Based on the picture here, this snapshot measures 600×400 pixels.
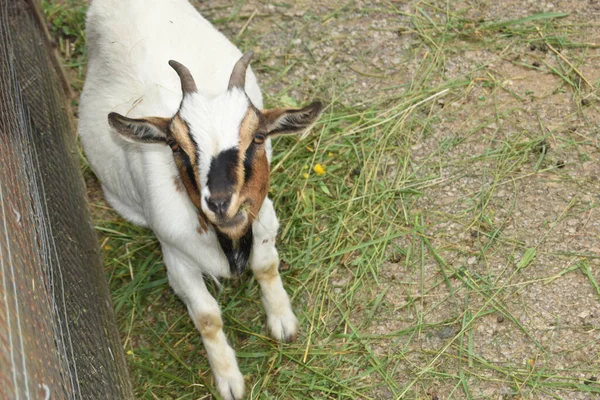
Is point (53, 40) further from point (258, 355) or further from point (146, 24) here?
point (258, 355)

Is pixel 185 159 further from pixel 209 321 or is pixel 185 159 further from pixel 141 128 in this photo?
pixel 209 321

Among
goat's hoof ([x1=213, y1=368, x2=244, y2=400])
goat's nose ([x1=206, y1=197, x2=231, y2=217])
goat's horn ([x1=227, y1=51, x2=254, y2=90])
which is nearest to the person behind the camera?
goat's nose ([x1=206, y1=197, x2=231, y2=217])

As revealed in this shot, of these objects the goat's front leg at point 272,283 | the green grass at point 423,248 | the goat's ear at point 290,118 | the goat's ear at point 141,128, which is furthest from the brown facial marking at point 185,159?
the green grass at point 423,248

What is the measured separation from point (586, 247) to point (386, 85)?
189 cm

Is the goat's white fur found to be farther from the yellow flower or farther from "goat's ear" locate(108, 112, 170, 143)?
the yellow flower

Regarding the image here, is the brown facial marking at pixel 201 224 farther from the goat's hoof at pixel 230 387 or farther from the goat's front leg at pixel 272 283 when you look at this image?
the goat's hoof at pixel 230 387

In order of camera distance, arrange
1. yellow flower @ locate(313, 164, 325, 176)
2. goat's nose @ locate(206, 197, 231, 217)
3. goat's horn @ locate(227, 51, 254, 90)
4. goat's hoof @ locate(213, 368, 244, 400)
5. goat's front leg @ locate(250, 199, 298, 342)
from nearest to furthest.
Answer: goat's nose @ locate(206, 197, 231, 217) < goat's horn @ locate(227, 51, 254, 90) < goat's front leg @ locate(250, 199, 298, 342) < goat's hoof @ locate(213, 368, 244, 400) < yellow flower @ locate(313, 164, 325, 176)

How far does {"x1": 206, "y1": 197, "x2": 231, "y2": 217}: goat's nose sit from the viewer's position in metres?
3.22

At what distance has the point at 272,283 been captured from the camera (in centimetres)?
445

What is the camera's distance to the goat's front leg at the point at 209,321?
4191 mm

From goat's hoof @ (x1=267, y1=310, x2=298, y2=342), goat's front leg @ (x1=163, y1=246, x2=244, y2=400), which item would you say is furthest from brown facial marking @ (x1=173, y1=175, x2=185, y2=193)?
goat's hoof @ (x1=267, y1=310, x2=298, y2=342)

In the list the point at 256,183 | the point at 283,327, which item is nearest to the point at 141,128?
the point at 256,183

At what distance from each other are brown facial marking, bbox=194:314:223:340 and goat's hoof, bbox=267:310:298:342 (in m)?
0.37

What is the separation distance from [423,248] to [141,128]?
1.95 meters
